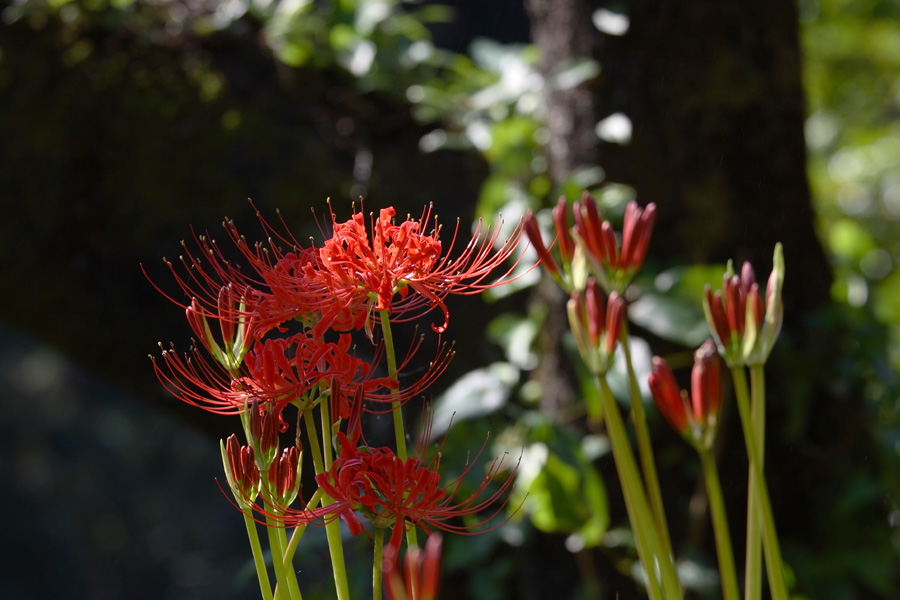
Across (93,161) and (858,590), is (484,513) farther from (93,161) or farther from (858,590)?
(93,161)

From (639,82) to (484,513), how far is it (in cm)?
65

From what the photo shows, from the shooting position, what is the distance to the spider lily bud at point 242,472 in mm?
385

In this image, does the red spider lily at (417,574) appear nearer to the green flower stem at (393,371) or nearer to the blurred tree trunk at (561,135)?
the green flower stem at (393,371)

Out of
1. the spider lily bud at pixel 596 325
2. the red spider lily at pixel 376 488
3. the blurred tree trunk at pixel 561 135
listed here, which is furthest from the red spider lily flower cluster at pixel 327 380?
the blurred tree trunk at pixel 561 135

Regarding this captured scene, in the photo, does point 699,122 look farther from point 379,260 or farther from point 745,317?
point 379,260

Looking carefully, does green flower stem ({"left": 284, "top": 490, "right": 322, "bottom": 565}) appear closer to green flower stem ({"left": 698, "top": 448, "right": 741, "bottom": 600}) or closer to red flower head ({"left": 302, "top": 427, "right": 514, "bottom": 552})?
red flower head ({"left": 302, "top": 427, "right": 514, "bottom": 552})

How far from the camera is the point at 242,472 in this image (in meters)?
0.39

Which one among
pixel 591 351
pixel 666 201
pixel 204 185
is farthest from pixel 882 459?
pixel 204 185

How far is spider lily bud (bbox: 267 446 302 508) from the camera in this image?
0.39 meters

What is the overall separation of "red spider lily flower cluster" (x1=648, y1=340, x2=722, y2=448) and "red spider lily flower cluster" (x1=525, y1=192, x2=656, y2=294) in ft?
0.22

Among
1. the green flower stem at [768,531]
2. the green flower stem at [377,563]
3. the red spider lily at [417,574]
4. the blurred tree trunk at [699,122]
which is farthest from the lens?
the blurred tree trunk at [699,122]

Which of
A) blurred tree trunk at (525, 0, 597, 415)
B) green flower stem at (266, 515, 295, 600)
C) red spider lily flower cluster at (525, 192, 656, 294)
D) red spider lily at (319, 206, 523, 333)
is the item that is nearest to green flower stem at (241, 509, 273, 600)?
green flower stem at (266, 515, 295, 600)

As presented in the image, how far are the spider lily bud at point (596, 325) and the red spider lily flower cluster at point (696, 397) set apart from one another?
4 cm

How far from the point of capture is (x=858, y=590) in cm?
109
